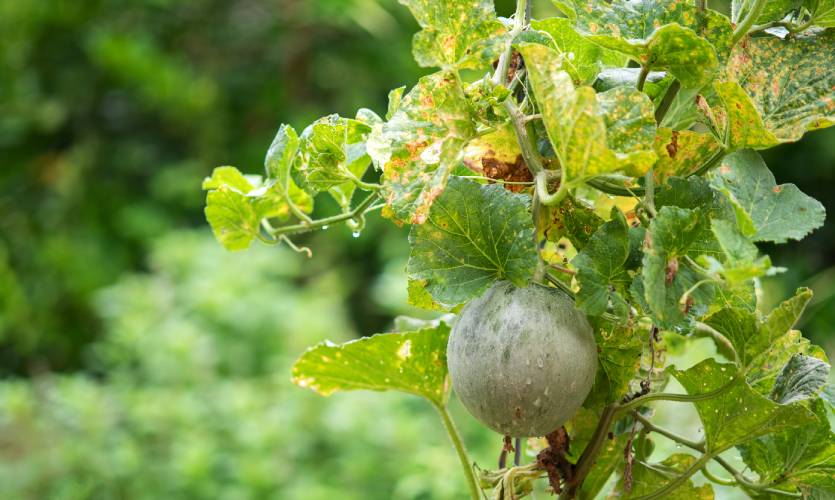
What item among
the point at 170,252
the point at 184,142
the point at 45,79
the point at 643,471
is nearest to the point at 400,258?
the point at 170,252

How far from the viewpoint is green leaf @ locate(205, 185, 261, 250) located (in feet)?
1.54

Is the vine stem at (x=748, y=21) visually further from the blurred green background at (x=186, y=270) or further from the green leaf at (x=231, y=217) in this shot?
the blurred green background at (x=186, y=270)

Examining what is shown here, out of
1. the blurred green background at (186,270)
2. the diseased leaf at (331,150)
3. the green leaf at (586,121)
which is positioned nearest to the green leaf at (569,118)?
the green leaf at (586,121)

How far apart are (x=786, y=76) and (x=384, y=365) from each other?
233 mm

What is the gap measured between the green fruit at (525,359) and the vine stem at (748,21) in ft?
0.44

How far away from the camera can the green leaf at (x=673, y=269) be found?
33 centimetres

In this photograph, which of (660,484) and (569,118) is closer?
(569,118)

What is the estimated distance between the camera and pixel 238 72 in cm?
263

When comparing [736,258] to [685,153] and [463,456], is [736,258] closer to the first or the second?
[685,153]

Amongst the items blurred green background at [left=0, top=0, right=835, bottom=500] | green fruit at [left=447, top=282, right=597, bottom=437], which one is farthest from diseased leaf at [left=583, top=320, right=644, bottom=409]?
blurred green background at [left=0, top=0, right=835, bottom=500]

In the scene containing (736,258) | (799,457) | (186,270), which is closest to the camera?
(736,258)

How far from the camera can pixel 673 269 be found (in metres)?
0.34

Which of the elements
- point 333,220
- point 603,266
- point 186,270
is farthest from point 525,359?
point 186,270

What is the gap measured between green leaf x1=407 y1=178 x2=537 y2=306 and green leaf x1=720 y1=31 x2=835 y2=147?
108 mm
